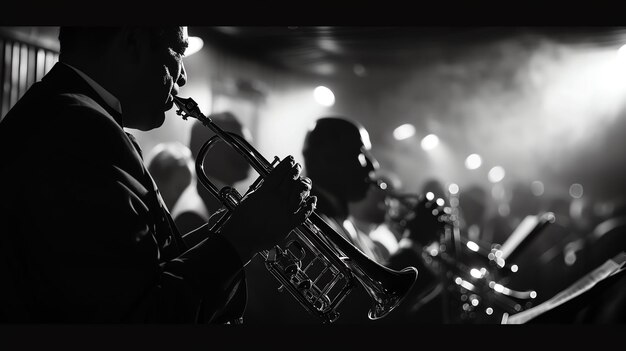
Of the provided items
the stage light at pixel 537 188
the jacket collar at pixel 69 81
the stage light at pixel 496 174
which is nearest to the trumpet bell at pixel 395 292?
the jacket collar at pixel 69 81

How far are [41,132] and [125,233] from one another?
1.29ft

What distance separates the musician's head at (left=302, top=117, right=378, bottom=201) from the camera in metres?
3.21

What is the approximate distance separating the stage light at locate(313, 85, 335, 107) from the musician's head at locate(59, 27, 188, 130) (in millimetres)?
1623

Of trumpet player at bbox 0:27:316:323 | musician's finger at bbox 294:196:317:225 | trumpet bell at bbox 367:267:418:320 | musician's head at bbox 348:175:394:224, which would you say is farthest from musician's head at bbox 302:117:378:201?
trumpet player at bbox 0:27:316:323

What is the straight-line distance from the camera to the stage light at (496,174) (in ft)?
16.3

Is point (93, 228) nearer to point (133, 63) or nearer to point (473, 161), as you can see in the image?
point (133, 63)

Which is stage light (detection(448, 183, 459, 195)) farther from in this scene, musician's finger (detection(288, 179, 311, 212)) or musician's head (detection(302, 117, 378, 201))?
musician's finger (detection(288, 179, 311, 212))

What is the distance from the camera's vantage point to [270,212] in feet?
6.53

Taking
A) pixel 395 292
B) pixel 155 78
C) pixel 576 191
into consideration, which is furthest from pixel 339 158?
pixel 576 191

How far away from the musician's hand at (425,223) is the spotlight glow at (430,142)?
3.17ft

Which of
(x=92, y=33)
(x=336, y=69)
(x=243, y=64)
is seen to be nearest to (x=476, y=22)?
(x=336, y=69)

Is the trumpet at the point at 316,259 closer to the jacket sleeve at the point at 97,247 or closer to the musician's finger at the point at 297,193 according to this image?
the musician's finger at the point at 297,193

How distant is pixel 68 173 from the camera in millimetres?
1847

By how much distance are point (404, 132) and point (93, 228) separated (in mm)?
2991
